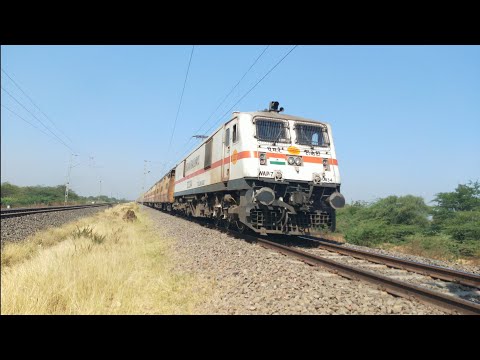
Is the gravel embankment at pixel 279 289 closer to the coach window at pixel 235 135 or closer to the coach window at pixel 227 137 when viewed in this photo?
the coach window at pixel 235 135

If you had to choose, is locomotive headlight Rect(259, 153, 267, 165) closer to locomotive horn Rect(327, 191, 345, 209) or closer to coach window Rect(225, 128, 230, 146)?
coach window Rect(225, 128, 230, 146)

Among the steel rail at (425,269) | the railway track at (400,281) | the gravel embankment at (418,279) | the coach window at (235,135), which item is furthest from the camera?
the coach window at (235,135)

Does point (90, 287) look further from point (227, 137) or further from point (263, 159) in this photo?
point (227, 137)

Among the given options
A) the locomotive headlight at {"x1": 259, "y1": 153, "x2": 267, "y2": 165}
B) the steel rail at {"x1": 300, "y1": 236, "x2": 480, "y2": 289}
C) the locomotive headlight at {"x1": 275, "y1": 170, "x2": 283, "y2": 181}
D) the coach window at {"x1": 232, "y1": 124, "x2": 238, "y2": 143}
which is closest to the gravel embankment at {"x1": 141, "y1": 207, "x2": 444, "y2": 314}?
the steel rail at {"x1": 300, "y1": 236, "x2": 480, "y2": 289}

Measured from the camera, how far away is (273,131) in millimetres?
10391

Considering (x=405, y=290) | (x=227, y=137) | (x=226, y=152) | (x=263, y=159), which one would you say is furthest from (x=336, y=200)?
(x=405, y=290)

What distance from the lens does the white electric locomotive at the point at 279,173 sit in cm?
962

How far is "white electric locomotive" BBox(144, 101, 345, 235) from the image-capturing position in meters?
9.62

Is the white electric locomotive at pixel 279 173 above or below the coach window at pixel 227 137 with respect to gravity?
below

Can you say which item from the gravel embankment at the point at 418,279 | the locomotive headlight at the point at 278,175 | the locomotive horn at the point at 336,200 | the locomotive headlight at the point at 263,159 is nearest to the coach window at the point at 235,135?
the locomotive headlight at the point at 263,159

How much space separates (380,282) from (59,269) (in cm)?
513

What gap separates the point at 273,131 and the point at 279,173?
4.78 ft
